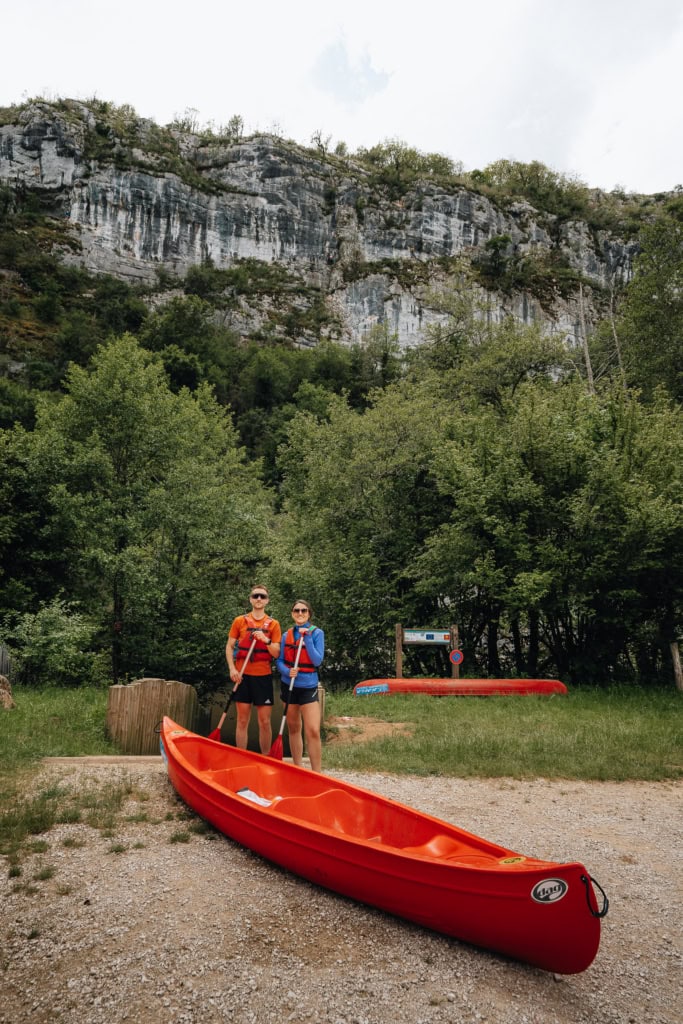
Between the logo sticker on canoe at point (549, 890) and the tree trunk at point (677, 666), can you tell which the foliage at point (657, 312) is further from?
the logo sticker on canoe at point (549, 890)

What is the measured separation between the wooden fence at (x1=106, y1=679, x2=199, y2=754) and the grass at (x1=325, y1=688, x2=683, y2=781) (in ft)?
7.55

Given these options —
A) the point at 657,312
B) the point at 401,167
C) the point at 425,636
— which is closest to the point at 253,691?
the point at 425,636

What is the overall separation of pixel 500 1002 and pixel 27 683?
12401mm

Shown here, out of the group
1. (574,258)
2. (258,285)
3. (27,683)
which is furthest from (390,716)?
(574,258)

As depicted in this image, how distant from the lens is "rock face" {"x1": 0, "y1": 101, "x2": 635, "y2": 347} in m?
74.6

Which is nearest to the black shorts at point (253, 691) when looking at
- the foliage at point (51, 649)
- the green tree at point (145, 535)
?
the foliage at point (51, 649)

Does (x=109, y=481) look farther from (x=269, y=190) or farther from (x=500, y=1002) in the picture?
(x=269, y=190)

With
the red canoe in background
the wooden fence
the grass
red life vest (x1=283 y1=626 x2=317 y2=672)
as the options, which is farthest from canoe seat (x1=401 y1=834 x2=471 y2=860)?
the red canoe in background

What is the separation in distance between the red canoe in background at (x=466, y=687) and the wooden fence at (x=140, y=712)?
643 cm

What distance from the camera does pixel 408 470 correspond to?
18.2 meters

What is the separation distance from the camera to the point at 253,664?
6.56 metres

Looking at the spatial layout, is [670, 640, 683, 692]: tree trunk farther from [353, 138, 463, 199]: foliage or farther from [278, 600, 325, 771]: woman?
→ [353, 138, 463, 199]: foliage

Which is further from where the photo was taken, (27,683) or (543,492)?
(543,492)

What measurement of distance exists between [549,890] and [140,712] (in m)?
6.01
